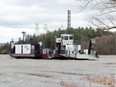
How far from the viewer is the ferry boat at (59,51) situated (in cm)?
8750

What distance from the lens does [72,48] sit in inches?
3509

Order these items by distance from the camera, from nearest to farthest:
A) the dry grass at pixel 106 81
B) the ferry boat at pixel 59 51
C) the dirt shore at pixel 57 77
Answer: the dry grass at pixel 106 81 < the dirt shore at pixel 57 77 < the ferry boat at pixel 59 51

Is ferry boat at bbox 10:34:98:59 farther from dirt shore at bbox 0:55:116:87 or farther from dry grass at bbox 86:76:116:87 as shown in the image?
dry grass at bbox 86:76:116:87

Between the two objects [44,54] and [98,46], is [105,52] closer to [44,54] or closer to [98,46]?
[98,46]

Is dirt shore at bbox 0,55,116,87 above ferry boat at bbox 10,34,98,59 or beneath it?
beneath

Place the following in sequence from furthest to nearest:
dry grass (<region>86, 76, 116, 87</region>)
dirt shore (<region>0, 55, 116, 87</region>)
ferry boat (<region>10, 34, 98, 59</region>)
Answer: ferry boat (<region>10, 34, 98, 59</region>) < dirt shore (<region>0, 55, 116, 87</region>) < dry grass (<region>86, 76, 116, 87</region>)

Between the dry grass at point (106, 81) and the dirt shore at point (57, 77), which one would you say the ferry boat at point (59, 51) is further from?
the dry grass at point (106, 81)

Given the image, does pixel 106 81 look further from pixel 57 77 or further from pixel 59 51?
pixel 59 51

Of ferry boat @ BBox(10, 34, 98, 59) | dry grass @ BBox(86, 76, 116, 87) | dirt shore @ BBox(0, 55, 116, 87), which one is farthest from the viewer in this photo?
ferry boat @ BBox(10, 34, 98, 59)

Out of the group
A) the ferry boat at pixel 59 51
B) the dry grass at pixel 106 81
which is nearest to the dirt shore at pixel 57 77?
the dry grass at pixel 106 81

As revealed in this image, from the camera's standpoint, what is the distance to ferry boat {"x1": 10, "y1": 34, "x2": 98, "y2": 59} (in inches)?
3445

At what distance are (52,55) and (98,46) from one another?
8021 centimetres

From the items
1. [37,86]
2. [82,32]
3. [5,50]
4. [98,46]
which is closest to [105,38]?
[98,46]

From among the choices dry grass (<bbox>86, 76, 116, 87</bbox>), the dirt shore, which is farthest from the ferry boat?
dry grass (<bbox>86, 76, 116, 87</bbox>)
